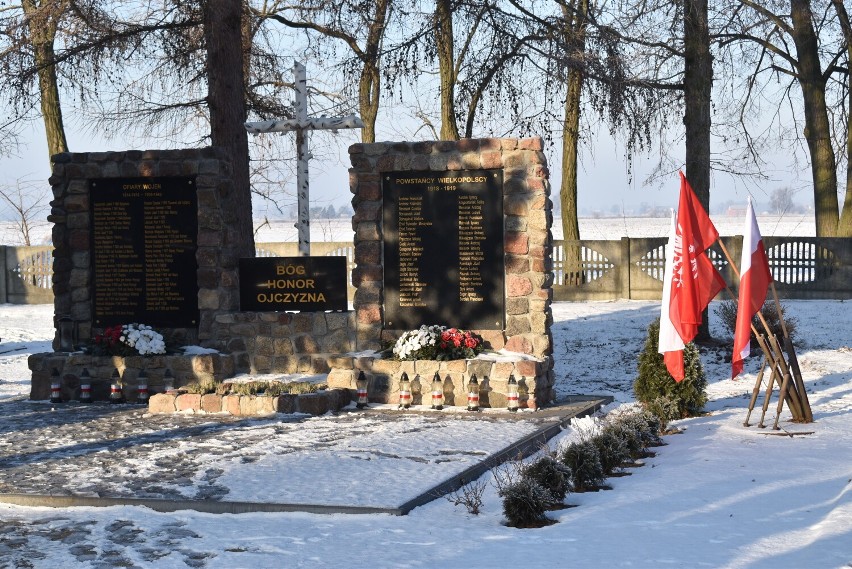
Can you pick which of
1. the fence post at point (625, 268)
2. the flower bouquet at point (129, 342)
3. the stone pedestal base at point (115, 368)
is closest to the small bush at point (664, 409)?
the stone pedestal base at point (115, 368)

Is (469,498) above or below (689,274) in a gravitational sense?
below


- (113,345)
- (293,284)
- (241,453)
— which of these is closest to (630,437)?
(241,453)

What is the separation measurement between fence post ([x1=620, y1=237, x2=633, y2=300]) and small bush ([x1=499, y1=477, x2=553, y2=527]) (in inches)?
647

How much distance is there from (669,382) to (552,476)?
15.3 ft

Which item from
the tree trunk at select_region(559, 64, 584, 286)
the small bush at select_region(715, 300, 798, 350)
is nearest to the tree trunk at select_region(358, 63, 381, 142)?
the tree trunk at select_region(559, 64, 584, 286)

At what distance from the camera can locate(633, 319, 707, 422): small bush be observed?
12.4 m

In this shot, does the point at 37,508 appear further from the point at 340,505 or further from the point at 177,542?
the point at 340,505

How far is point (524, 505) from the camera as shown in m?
7.50

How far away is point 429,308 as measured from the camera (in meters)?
13.8

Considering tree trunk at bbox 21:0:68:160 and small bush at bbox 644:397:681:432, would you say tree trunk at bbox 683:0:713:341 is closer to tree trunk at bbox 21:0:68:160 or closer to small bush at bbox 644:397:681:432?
small bush at bbox 644:397:681:432

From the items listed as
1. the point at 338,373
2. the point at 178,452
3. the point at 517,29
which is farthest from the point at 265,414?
the point at 517,29

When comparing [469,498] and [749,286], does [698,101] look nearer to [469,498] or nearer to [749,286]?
[749,286]

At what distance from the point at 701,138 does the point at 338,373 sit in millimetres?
7662

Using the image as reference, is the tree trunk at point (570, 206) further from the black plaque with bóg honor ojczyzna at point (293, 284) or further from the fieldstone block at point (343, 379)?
the fieldstone block at point (343, 379)
